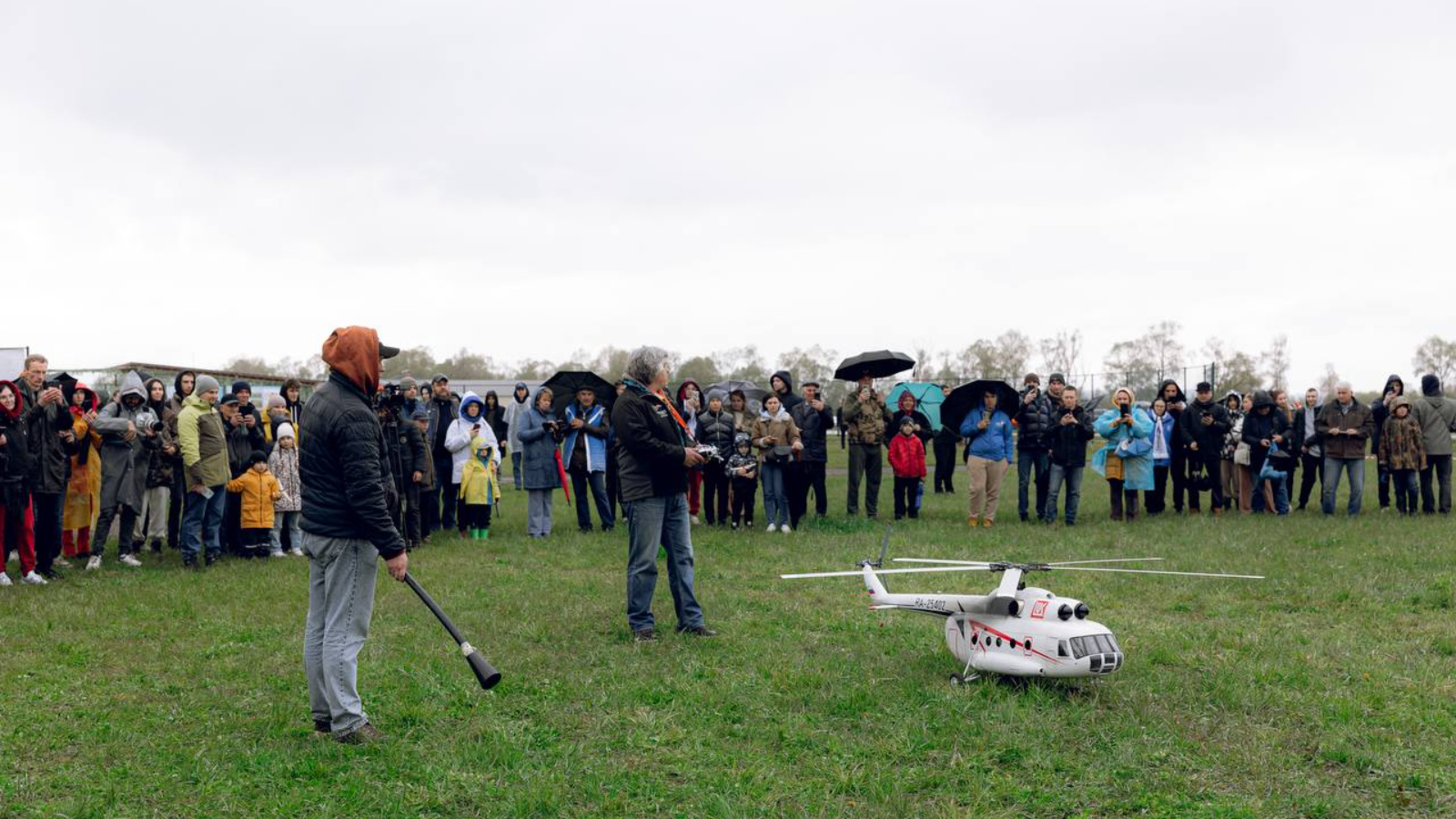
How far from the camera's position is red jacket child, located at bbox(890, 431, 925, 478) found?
14.9 m

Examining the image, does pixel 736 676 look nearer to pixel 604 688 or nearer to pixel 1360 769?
pixel 604 688

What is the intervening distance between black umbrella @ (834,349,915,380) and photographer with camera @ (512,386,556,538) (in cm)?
433

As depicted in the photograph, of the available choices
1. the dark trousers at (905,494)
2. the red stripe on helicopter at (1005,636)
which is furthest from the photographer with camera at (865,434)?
the red stripe on helicopter at (1005,636)

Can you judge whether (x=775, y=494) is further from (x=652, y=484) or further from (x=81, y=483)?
(x=81, y=483)

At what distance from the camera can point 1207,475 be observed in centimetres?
1538

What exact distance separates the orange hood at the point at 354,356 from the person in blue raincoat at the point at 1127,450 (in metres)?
11.4

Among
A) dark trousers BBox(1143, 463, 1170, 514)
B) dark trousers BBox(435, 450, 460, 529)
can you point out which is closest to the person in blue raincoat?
dark trousers BBox(1143, 463, 1170, 514)

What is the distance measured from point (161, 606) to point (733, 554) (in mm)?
5755

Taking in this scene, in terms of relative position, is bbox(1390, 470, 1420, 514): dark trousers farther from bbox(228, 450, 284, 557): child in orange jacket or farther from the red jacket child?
bbox(228, 450, 284, 557): child in orange jacket

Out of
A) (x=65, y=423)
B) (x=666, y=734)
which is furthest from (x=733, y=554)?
(x=65, y=423)

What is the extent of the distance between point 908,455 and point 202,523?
9.17 metres

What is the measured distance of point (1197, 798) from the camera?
4.66 m

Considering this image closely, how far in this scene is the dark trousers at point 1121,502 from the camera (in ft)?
48.2

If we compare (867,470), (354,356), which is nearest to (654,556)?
(354,356)
